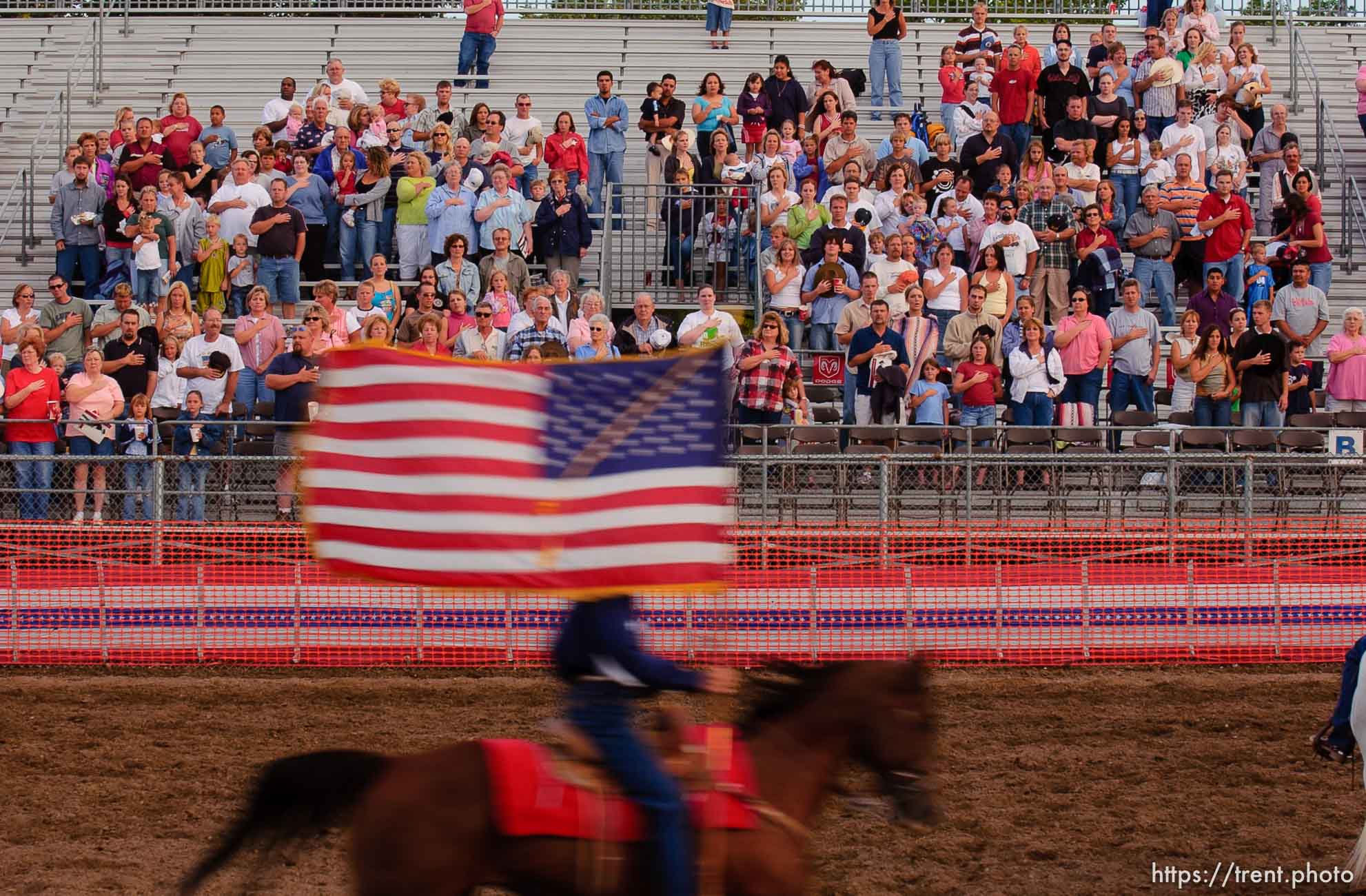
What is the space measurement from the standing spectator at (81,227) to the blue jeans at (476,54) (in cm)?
683

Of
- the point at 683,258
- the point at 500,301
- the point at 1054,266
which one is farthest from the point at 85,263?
the point at 1054,266

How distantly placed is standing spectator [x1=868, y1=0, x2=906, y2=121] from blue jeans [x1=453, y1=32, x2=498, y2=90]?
230 inches

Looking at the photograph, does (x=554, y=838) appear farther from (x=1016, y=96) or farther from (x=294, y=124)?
(x=1016, y=96)

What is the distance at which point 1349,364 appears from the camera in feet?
60.4

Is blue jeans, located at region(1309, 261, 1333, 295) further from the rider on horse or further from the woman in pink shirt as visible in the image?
the rider on horse

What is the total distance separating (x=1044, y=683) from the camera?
13.7 m

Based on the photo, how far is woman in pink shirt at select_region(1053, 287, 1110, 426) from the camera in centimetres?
1817

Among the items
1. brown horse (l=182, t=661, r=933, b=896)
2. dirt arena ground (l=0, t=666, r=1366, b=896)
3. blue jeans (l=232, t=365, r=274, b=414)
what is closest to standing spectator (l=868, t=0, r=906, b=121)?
blue jeans (l=232, t=365, r=274, b=414)

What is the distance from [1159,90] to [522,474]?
17.8 m

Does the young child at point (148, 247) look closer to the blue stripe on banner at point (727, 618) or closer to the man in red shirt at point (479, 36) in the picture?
the blue stripe on banner at point (727, 618)

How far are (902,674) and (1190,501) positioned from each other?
29.5ft

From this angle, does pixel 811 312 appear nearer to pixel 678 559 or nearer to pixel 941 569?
pixel 941 569

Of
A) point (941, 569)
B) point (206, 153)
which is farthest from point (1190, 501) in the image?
point (206, 153)

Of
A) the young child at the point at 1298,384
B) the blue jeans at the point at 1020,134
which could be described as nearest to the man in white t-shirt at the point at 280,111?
the blue jeans at the point at 1020,134
